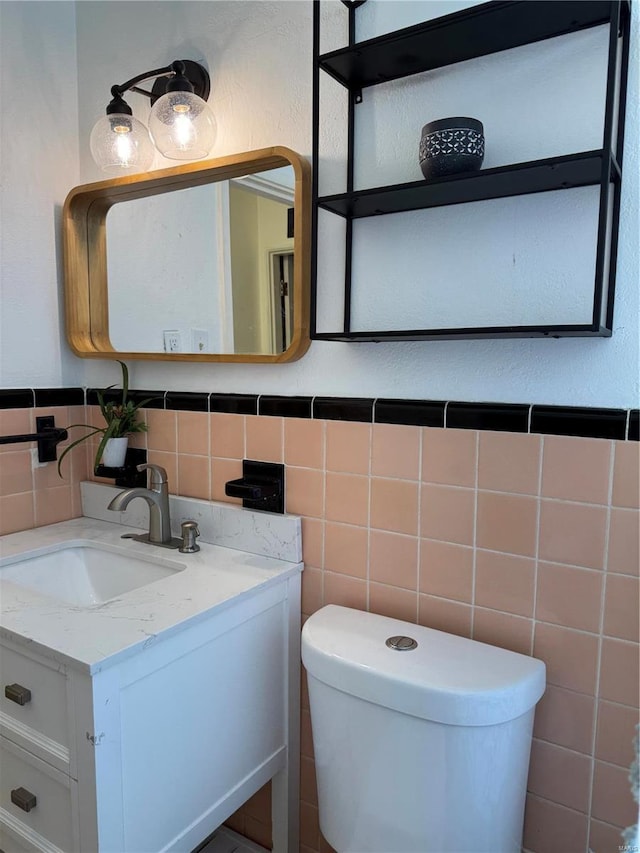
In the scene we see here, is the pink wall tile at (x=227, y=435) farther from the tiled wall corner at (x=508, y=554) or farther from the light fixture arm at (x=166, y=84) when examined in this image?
the light fixture arm at (x=166, y=84)

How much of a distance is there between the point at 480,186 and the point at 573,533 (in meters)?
0.61

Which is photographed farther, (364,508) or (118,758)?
(364,508)

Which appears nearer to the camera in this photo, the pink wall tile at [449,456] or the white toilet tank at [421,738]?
the white toilet tank at [421,738]

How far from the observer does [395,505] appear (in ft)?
3.91

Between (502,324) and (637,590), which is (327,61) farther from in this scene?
(637,590)

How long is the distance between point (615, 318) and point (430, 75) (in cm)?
58

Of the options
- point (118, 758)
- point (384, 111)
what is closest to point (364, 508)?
point (118, 758)

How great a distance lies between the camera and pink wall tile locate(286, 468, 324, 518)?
1.29 m

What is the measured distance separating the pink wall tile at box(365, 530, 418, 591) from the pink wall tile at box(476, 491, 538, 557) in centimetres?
15

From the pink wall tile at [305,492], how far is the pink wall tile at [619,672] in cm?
60

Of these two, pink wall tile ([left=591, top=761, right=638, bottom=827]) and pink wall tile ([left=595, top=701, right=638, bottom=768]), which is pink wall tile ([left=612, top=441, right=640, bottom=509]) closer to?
pink wall tile ([left=595, top=701, right=638, bottom=768])

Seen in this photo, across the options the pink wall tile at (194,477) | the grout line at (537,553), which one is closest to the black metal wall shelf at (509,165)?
the grout line at (537,553)

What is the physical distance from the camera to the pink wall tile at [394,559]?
118 centimetres

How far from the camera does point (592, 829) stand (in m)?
1.04
